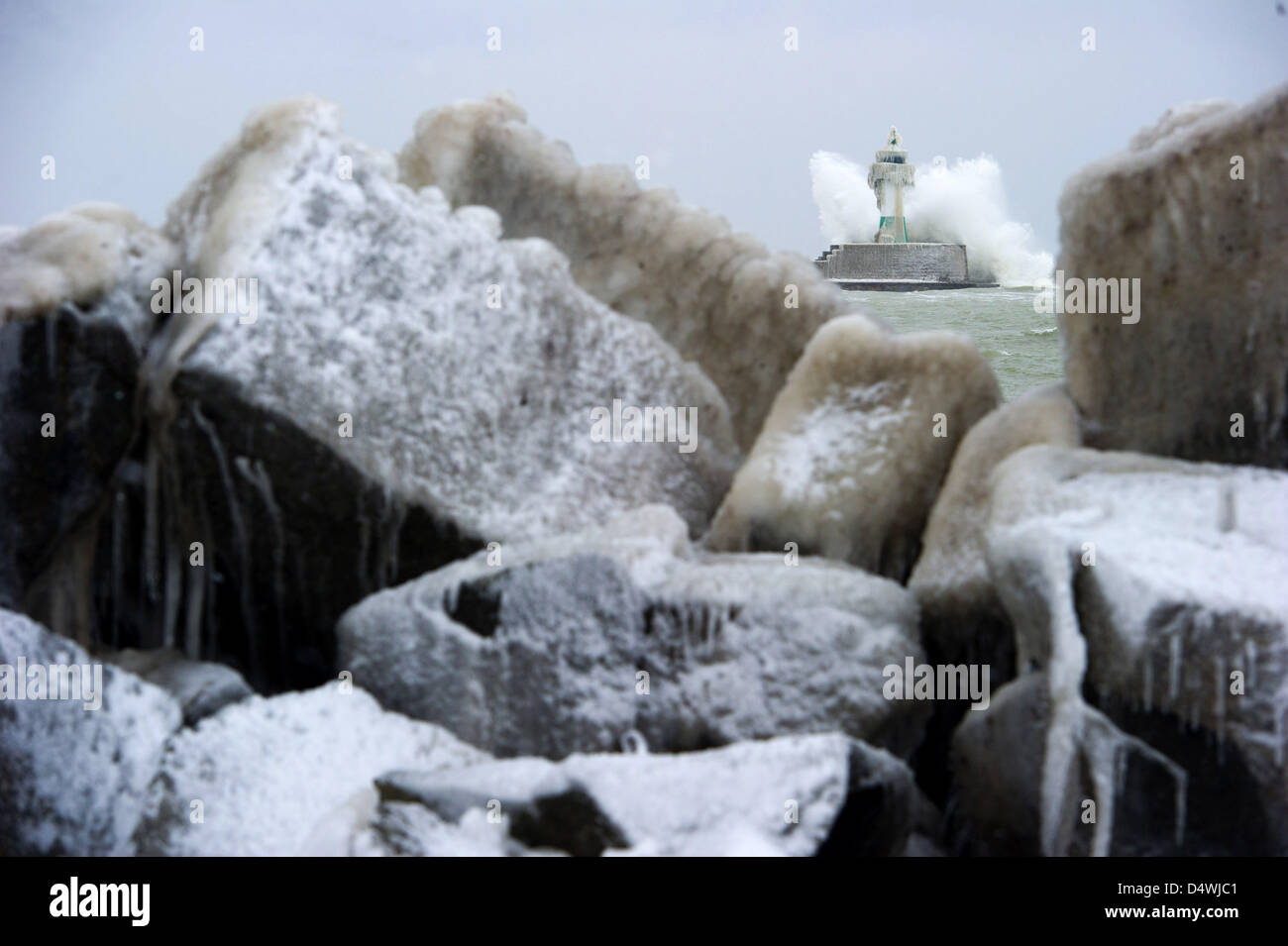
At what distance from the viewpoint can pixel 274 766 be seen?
9.23 feet

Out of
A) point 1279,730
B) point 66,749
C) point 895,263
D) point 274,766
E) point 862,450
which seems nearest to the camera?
point 1279,730

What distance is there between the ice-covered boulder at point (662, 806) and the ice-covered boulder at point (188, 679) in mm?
620

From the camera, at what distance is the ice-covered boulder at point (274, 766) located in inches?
105

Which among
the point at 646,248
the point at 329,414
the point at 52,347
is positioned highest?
the point at 646,248

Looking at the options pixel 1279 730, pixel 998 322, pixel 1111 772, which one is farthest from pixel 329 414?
pixel 998 322

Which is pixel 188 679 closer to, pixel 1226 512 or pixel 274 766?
pixel 274 766

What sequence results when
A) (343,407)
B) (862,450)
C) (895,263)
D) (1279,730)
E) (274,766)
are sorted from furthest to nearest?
(895,263) → (862,450) → (343,407) → (274,766) → (1279,730)

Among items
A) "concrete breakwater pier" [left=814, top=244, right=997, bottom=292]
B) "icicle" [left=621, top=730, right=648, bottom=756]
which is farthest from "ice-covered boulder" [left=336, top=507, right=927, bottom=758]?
"concrete breakwater pier" [left=814, top=244, right=997, bottom=292]

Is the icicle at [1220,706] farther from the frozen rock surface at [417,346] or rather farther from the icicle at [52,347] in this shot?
the icicle at [52,347]

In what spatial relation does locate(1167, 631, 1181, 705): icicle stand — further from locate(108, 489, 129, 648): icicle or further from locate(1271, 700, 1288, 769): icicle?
locate(108, 489, 129, 648): icicle

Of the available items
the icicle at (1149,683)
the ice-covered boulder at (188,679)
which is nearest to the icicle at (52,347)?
the ice-covered boulder at (188,679)

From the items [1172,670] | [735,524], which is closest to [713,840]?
[1172,670]

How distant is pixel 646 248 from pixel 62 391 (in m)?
1.98
